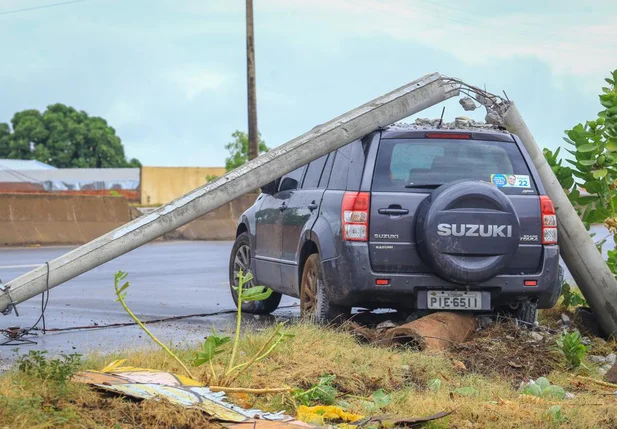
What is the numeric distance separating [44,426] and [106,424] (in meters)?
0.40

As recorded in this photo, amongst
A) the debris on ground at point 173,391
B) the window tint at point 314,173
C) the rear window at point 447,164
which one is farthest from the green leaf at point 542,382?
the window tint at point 314,173

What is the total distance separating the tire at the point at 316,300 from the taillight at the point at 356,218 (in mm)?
636

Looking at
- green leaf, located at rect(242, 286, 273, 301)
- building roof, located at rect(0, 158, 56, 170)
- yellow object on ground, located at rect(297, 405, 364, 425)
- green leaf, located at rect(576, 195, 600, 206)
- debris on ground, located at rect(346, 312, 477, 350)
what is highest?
building roof, located at rect(0, 158, 56, 170)

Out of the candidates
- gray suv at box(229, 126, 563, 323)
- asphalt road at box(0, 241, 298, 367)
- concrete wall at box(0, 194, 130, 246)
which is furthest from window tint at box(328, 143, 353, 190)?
concrete wall at box(0, 194, 130, 246)

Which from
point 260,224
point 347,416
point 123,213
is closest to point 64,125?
point 123,213

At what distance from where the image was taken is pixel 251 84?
120ft

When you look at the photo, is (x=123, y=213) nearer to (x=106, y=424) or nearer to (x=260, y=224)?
(x=260, y=224)

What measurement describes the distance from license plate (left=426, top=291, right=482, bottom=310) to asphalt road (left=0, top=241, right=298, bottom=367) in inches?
75.3

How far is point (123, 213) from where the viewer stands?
26.3 meters

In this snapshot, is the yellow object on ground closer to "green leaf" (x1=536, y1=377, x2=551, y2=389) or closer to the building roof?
"green leaf" (x1=536, y1=377, x2=551, y2=389)

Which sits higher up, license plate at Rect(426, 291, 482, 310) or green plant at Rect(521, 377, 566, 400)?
license plate at Rect(426, 291, 482, 310)

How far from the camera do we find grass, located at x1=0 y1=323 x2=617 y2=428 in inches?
214

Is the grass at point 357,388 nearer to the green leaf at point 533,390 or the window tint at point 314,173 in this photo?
the green leaf at point 533,390

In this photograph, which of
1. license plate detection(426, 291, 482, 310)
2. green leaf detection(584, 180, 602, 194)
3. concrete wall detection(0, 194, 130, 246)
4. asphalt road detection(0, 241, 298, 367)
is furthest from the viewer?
concrete wall detection(0, 194, 130, 246)
